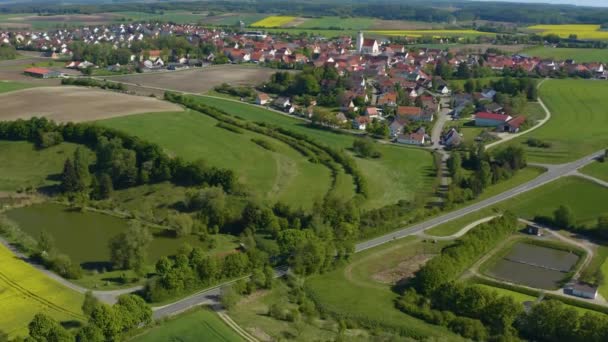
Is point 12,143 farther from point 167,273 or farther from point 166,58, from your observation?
point 166,58

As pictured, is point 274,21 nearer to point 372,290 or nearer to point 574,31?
point 574,31

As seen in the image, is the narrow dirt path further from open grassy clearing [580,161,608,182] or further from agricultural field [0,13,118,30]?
agricultural field [0,13,118,30]

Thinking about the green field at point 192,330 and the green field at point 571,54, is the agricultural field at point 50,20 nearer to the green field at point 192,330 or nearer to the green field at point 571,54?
the green field at point 571,54

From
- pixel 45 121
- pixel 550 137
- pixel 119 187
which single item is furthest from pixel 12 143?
Answer: pixel 550 137

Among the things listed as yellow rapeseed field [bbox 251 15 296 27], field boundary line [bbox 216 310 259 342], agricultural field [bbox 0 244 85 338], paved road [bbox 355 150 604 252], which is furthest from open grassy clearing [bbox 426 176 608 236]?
yellow rapeseed field [bbox 251 15 296 27]

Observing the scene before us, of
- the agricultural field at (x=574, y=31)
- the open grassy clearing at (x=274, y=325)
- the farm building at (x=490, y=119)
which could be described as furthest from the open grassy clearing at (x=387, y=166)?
the agricultural field at (x=574, y=31)

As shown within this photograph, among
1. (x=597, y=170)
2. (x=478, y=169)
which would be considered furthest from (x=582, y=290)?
(x=597, y=170)
